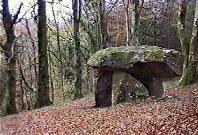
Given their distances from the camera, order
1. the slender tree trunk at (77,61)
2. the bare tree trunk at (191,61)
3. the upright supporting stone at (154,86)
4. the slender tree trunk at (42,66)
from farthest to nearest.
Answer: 1. the slender tree trunk at (77,61)
2. the slender tree trunk at (42,66)
3. the bare tree trunk at (191,61)
4. the upright supporting stone at (154,86)

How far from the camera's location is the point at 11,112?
20312mm

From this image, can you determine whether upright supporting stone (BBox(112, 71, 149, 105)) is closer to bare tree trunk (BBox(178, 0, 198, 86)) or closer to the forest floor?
the forest floor

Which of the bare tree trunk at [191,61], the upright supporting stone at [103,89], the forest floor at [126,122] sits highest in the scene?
the bare tree trunk at [191,61]

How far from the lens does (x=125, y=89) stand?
14.9m

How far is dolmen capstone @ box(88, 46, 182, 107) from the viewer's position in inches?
565

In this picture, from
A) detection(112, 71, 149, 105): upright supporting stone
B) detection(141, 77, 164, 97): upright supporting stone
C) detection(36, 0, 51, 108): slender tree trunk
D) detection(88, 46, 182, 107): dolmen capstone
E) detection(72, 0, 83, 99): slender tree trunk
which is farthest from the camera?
detection(72, 0, 83, 99): slender tree trunk

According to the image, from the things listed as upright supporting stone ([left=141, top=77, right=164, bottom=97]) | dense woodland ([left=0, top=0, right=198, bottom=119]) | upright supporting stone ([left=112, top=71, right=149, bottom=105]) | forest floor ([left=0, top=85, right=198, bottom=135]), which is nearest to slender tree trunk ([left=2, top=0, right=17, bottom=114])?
dense woodland ([left=0, top=0, right=198, bottom=119])

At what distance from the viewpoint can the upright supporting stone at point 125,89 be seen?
49.0 feet

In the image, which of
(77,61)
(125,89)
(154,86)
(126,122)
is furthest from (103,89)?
(77,61)

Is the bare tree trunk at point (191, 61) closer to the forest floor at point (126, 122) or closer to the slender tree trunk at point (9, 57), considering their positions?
the forest floor at point (126, 122)

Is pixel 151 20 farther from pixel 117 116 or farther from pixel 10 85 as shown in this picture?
pixel 117 116

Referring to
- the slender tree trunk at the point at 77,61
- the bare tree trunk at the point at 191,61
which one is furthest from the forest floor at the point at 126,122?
the slender tree trunk at the point at 77,61

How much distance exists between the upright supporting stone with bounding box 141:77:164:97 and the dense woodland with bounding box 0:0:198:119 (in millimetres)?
3202

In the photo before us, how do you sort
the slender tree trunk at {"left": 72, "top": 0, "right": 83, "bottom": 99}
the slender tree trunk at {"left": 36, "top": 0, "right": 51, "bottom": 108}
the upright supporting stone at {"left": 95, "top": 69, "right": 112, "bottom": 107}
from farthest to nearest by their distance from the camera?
the slender tree trunk at {"left": 72, "top": 0, "right": 83, "bottom": 99} < the slender tree trunk at {"left": 36, "top": 0, "right": 51, "bottom": 108} < the upright supporting stone at {"left": 95, "top": 69, "right": 112, "bottom": 107}
